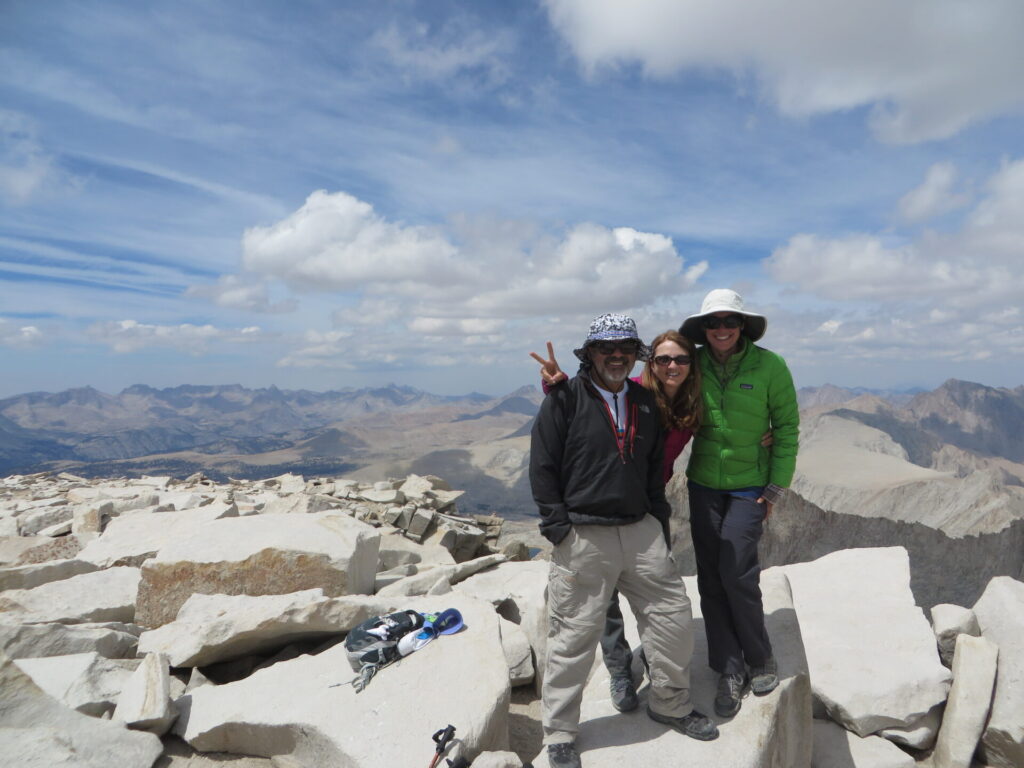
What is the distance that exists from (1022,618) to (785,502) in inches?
764

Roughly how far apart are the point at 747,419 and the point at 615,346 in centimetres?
157

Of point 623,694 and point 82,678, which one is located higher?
point 82,678

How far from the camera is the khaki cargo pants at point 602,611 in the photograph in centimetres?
498

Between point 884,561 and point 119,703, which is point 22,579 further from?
point 884,561

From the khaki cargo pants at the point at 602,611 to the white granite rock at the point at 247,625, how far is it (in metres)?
3.06

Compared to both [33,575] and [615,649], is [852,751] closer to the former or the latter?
[615,649]

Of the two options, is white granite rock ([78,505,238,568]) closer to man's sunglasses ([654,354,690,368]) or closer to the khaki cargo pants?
the khaki cargo pants

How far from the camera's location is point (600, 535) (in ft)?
16.5

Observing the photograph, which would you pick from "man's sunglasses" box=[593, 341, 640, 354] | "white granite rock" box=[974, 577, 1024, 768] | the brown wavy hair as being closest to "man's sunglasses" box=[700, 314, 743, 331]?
the brown wavy hair

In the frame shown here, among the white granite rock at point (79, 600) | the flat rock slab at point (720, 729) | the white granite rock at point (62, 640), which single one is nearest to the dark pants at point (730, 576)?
the flat rock slab at point (720, 729)

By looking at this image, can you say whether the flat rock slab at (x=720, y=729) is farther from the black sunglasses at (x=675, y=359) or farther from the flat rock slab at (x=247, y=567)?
the flat rock slab at (x=247, y=567)

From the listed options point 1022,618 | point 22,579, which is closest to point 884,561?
point 1022,618

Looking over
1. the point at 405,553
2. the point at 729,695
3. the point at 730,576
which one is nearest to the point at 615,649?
the point at 729,695

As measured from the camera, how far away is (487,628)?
679 centimetres
